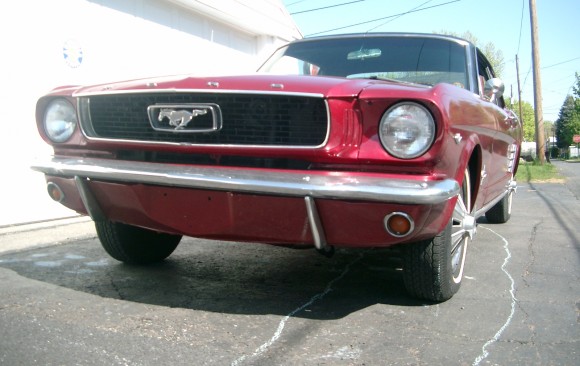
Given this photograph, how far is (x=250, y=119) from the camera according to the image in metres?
2.65

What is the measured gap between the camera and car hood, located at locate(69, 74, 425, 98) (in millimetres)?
2537

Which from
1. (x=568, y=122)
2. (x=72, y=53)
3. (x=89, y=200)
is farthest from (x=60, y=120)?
(x=568, y=122)

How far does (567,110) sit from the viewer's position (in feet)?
245

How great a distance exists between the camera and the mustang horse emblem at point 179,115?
2730 mm

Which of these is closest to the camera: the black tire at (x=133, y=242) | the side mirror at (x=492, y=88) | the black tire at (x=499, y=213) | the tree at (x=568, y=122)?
the black tire at (x=133, y=242)

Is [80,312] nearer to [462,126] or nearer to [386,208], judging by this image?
[386,208]

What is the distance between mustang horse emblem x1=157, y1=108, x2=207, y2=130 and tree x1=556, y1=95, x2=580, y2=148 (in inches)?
2434

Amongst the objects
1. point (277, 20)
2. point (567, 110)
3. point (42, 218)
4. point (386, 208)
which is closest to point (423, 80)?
point (386, 208)

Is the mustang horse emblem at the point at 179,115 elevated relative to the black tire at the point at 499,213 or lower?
elevated

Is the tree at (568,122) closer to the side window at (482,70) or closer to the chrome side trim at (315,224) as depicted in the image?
the side window at (482,70)

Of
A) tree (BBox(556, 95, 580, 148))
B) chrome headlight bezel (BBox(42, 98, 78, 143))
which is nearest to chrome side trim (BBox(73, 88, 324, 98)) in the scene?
chrome headlight bezel (BBox(42, 98, 78, 143))

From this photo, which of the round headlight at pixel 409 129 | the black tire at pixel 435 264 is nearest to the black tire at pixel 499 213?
the black tire at pixel 435 264

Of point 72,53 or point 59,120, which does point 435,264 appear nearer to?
point 59,120

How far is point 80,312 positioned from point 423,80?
257cm
